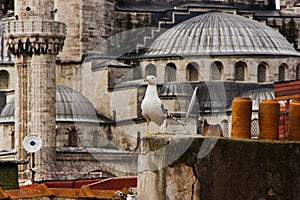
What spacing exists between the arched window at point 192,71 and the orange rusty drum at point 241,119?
62.0 meters

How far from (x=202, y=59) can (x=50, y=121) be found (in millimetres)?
10572

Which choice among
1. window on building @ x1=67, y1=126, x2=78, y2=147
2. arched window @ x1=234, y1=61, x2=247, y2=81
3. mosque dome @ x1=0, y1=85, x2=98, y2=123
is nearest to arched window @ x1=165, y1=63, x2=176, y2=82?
arched window @ x1=234, y1=61, x2=247, y2=81

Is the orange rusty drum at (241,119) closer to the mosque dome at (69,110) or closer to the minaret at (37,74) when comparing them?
the minaret at (37,74)

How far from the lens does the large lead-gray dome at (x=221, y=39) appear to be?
78938 millimetres

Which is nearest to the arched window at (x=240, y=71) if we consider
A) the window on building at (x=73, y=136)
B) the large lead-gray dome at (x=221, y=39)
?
the large lead-gray dome at (x=221, y=39)

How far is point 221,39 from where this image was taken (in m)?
80.4

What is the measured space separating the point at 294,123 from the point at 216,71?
62.0 meters

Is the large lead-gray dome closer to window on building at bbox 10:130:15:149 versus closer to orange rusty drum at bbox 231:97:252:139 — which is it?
window on building at bbox 10:130:15:149

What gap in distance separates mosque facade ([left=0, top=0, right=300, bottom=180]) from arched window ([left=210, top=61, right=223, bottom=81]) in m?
0.03

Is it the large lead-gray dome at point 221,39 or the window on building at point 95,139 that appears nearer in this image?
the window on building at point 95,139

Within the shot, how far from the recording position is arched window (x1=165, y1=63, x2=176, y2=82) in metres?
78.2

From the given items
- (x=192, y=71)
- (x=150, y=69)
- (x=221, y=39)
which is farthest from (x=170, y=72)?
(x=221, y=39)

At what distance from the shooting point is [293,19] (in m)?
86.6

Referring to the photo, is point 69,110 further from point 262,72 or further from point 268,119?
point 268,119
